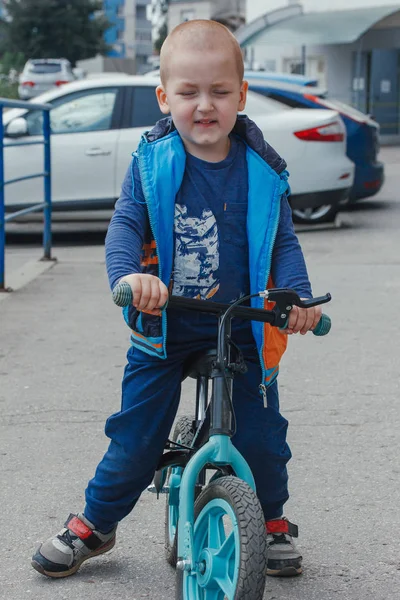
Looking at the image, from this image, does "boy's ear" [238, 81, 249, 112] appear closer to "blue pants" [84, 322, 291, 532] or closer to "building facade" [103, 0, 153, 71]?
"blue pants" [84, 322, 291, 532]

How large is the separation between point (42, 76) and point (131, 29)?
75.2 metres

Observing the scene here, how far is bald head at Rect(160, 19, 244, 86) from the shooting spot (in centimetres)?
289

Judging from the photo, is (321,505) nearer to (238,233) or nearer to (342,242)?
(238,233)

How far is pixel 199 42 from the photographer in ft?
9.47

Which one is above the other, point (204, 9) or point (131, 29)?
point (131, 29)

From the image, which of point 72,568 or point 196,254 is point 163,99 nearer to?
point 196,254

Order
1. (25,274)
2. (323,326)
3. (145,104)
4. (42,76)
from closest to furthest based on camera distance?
(323,326) → (25,274) → (145,104) → (42,76)

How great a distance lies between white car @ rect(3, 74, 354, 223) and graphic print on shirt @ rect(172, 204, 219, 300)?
7702mm

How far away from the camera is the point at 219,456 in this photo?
271 centimetres

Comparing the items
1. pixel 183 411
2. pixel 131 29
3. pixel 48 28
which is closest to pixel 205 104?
pixel 183 411

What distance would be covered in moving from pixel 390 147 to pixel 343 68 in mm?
6219

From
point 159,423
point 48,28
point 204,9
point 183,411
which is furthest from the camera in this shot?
point 204,9

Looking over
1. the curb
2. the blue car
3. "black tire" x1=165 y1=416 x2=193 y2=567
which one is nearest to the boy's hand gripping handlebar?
"black tire" x1=165 y1=416 x2=193 y2=567

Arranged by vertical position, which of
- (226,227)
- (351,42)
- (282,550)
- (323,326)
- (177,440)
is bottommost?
(282,550)
